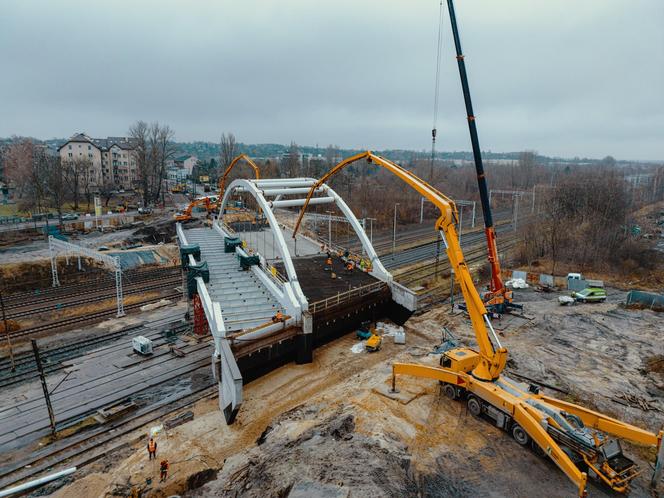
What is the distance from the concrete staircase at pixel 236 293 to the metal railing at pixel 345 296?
2197 millimetres

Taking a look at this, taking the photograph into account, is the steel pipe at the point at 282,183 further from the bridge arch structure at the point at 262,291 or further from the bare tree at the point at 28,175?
the bare tree at the point at 28,175

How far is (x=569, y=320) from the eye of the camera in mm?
27344

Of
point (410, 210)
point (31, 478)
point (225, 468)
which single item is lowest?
point (31, 478)

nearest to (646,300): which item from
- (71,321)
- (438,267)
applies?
(438,267)

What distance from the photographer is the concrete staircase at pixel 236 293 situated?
21547mm

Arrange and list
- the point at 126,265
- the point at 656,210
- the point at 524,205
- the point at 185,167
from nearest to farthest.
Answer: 1. the point at 126,265
2. the point at 656,210
3. the point at 524,205
4. the point at 185,167

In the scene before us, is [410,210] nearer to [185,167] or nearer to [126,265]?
[126,265]

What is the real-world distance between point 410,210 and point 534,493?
65.4 m

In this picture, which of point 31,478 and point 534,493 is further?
point 31,478

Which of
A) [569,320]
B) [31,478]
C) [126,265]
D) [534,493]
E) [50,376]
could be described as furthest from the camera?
[126,265]

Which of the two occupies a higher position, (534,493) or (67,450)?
(534,493)

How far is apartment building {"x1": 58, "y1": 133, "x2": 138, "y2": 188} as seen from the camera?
87562mm

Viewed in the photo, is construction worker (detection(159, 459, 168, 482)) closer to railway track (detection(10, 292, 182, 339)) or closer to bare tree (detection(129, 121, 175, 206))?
railway track (detection(10, 292, 182, 339))

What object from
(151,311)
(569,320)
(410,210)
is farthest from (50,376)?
(410,210)
